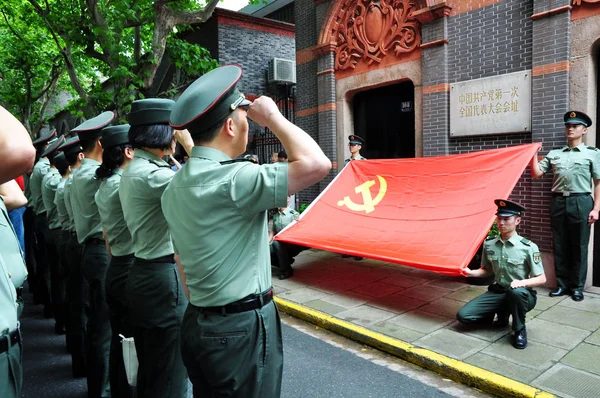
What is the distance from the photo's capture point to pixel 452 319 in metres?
5.42

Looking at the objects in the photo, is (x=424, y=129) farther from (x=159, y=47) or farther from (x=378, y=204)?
(x=159, y=47)

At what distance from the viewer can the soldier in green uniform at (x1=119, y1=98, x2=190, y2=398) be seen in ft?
9.23

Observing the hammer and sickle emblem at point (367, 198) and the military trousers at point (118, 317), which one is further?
the hammer and sickle emblem at point (367, 198)

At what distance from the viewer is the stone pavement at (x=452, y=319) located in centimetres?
410

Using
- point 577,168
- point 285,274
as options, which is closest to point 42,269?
point 285,274

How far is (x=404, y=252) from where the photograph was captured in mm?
5750

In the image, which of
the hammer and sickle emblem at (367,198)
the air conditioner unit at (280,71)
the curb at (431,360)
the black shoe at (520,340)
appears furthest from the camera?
the air conditioner unit at (280,71)

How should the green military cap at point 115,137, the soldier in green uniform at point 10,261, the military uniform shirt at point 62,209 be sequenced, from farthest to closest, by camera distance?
the military uniform shirt at point 62,209
the green military cap at point 115,137
the soldier in green uniform at point 10,261

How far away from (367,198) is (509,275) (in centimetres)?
274

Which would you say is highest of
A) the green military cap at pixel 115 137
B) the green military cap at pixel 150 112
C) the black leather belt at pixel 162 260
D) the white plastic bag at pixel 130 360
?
the green military cap at pixel 150 112

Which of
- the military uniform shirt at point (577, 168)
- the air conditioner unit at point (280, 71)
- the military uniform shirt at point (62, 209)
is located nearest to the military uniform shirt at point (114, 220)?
the military uniform shirt at point (62, 209)

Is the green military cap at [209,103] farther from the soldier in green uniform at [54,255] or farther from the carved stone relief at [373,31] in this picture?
the carved stone relief at [373,31]

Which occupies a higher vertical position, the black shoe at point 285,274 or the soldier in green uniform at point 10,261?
the soldier in green uniform at point 10,261

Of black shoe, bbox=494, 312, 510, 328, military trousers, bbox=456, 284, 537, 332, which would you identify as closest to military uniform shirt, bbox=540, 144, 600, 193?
military trousers, bbox=456, 284, 537, 332
